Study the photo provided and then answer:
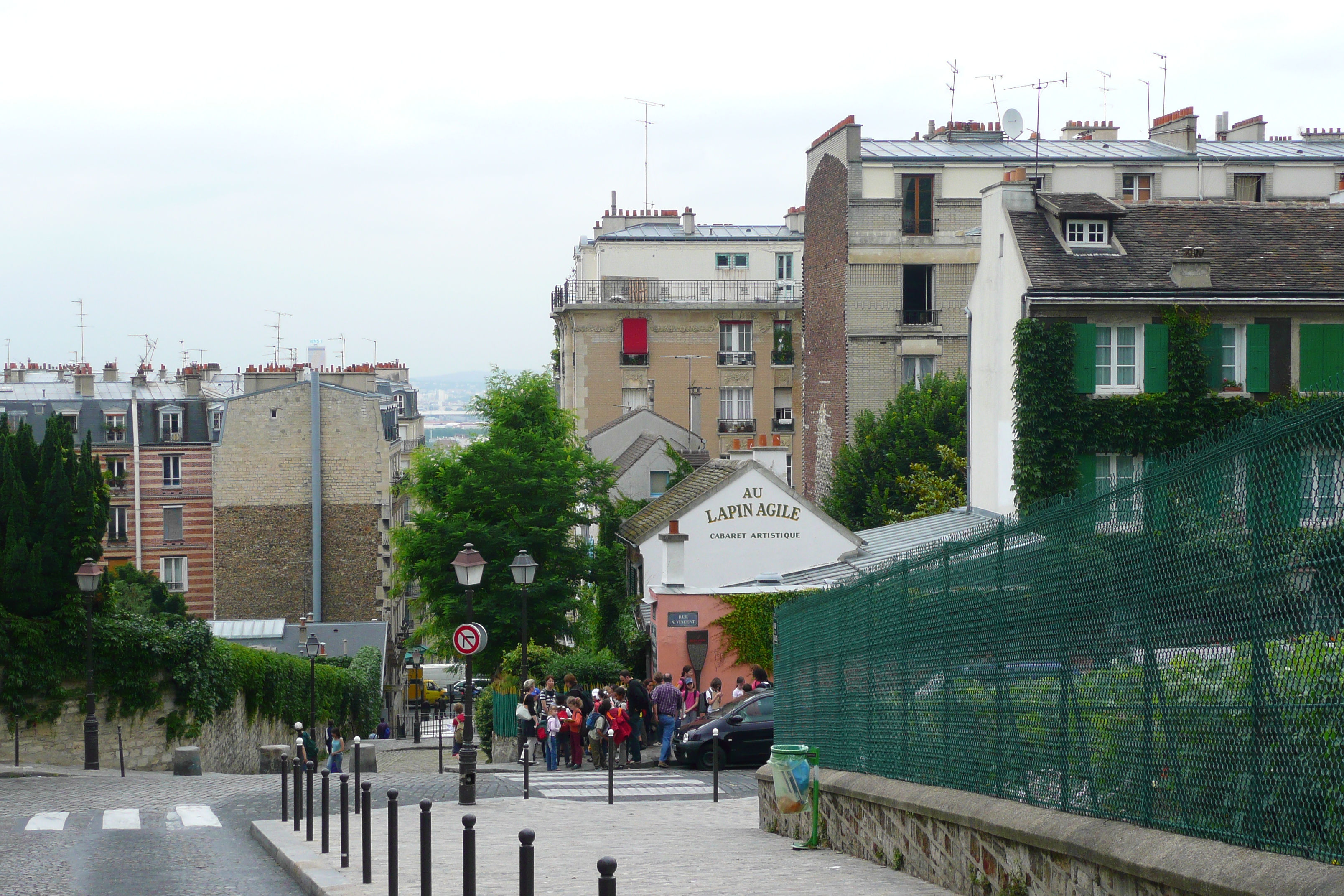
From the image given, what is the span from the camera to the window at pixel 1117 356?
30.4m

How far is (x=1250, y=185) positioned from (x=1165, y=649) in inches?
1882

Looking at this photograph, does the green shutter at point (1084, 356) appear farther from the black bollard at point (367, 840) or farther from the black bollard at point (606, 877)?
the black bollard at point (606, 877)

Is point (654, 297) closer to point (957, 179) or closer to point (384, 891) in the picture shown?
point (957, 179)

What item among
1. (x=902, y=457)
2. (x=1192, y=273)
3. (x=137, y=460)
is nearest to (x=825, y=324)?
(x=902, y=457)

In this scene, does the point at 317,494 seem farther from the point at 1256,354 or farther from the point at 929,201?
the point at 1256,354

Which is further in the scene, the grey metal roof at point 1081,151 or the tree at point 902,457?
the grey metal roof at point 1081,151

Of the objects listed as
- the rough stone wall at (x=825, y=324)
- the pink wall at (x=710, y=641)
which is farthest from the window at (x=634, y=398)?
the pink wall at (x=710, y=641)

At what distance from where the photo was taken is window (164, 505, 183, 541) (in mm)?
66812

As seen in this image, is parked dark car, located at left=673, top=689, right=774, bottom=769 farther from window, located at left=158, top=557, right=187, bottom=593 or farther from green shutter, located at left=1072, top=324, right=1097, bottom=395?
window, located at left=158, top=557, right=187, bottom=593

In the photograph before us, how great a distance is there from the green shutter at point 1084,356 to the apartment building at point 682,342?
35.6m

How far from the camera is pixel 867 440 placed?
44094mm

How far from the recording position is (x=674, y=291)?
68.2 m

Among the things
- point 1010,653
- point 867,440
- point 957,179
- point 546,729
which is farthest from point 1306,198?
point 1010,653

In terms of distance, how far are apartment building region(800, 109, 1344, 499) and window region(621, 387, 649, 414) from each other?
56.8 feet
